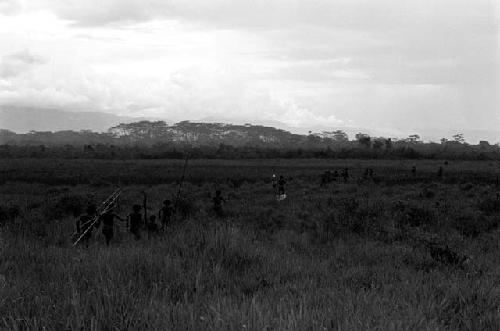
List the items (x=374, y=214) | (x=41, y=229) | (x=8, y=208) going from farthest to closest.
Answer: (x=8, y=208) < (x=374, y=214) < (x=41, y=229)

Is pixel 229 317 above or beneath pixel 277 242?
above

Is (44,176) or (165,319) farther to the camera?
(44,176)

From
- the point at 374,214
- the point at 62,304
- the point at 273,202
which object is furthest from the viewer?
the point at 273,202

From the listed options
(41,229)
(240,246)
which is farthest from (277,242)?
(41,229)

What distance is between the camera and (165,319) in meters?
3.85

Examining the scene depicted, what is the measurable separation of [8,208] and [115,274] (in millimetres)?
13789

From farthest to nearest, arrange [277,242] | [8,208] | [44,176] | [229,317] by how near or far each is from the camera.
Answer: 1. [44,176]
2. [8,208]
3. [277,242]
4. [229,317]

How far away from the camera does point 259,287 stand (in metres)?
5.74

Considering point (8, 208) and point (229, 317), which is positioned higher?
point (229, 317)

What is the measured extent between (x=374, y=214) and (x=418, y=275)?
8825 millimetres

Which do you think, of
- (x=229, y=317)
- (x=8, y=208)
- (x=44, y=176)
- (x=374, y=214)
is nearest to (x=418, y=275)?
(x=229, y=317)

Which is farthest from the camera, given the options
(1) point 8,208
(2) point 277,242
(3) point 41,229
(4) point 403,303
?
(1) point 8,208

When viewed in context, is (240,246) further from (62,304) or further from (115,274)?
(62,304)

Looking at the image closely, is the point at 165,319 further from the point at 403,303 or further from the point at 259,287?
the point at 403,303
